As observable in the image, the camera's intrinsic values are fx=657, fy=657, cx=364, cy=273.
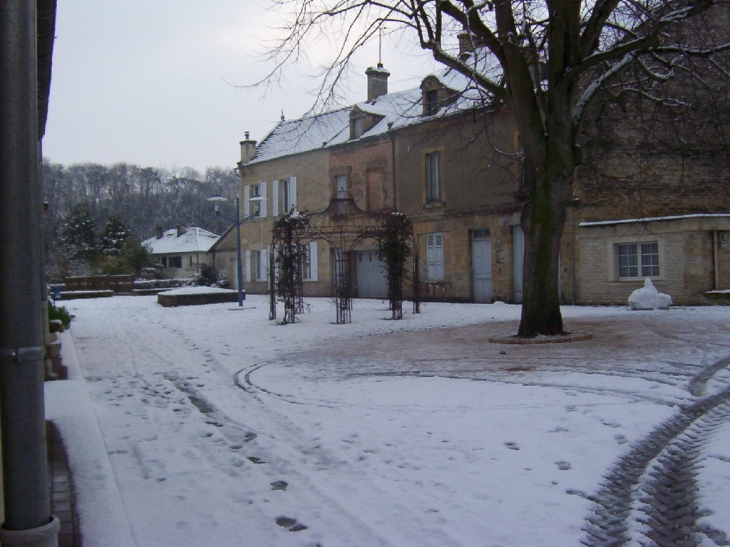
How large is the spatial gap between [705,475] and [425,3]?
28.3ft

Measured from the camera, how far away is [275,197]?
31391 millimetres

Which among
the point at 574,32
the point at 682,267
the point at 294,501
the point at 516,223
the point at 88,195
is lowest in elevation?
the point at 294,501

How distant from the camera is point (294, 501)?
3826mm

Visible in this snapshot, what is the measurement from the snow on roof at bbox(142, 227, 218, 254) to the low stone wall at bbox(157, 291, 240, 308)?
90.1 feet

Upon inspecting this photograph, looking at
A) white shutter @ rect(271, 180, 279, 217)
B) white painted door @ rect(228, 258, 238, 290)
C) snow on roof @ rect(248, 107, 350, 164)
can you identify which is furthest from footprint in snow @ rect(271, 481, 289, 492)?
white painted door @ rect(228, 258, 238, 290)

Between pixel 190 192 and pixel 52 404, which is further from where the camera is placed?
pixel 190 192

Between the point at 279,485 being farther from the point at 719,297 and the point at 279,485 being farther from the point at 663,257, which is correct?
the point at 663,257

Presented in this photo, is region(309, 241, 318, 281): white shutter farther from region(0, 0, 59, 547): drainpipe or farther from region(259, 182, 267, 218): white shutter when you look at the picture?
region(0, 0, 59, 547): drainpipe

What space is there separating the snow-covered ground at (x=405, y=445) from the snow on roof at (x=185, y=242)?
142 ft

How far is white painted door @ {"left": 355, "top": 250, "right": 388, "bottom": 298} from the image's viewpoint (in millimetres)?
26359

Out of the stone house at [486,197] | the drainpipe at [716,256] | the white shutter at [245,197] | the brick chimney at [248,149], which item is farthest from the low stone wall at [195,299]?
the drainpipe at [716,256]

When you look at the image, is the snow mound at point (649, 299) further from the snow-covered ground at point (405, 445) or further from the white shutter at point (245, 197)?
the white shutter at point (245, 197)

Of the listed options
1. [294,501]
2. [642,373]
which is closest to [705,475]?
[294,501]

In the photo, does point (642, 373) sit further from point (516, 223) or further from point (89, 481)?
point (516, 223)
